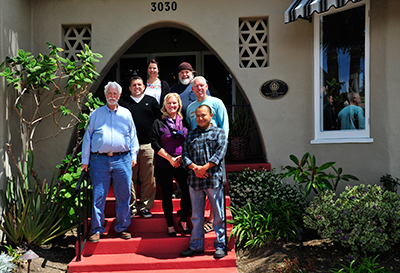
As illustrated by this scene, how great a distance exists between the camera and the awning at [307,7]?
4.86 m

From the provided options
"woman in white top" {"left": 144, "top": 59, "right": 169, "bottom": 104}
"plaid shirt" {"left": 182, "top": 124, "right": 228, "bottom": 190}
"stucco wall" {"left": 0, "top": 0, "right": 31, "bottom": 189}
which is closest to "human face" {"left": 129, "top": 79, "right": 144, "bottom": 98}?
"woman in white top" {"left": 144, "top": 59, "right": 169, "bottom": 104}

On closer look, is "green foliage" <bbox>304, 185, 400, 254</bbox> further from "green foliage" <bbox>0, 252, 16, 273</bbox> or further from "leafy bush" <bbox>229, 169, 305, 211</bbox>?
"green foliage" <bbox>0, 252, 16, 273</bbox>

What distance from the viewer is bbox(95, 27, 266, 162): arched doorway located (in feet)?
25.8

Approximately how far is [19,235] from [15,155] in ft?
4.08

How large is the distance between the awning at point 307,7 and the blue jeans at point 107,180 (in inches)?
122

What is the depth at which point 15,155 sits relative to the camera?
5.34 meters

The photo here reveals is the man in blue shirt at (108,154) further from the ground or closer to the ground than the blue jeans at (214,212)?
further from the ground

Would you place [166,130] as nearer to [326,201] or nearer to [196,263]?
[196,263]

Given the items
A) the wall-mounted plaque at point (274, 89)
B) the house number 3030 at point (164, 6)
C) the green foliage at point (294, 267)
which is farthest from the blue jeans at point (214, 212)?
the house number 3030 at point (164, 6)

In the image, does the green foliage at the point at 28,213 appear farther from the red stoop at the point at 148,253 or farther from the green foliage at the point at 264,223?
the green foliage at the point at 264,223

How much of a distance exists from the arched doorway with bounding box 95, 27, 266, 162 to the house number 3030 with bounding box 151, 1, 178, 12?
6.04 feet

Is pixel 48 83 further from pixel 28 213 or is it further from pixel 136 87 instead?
pixel 28 213

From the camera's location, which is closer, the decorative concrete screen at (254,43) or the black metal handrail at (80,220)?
the black metal handrail at (80,220)

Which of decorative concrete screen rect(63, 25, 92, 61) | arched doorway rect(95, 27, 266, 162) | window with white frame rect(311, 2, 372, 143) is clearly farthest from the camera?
arched doorway rect(95, 27, 266, 162)
